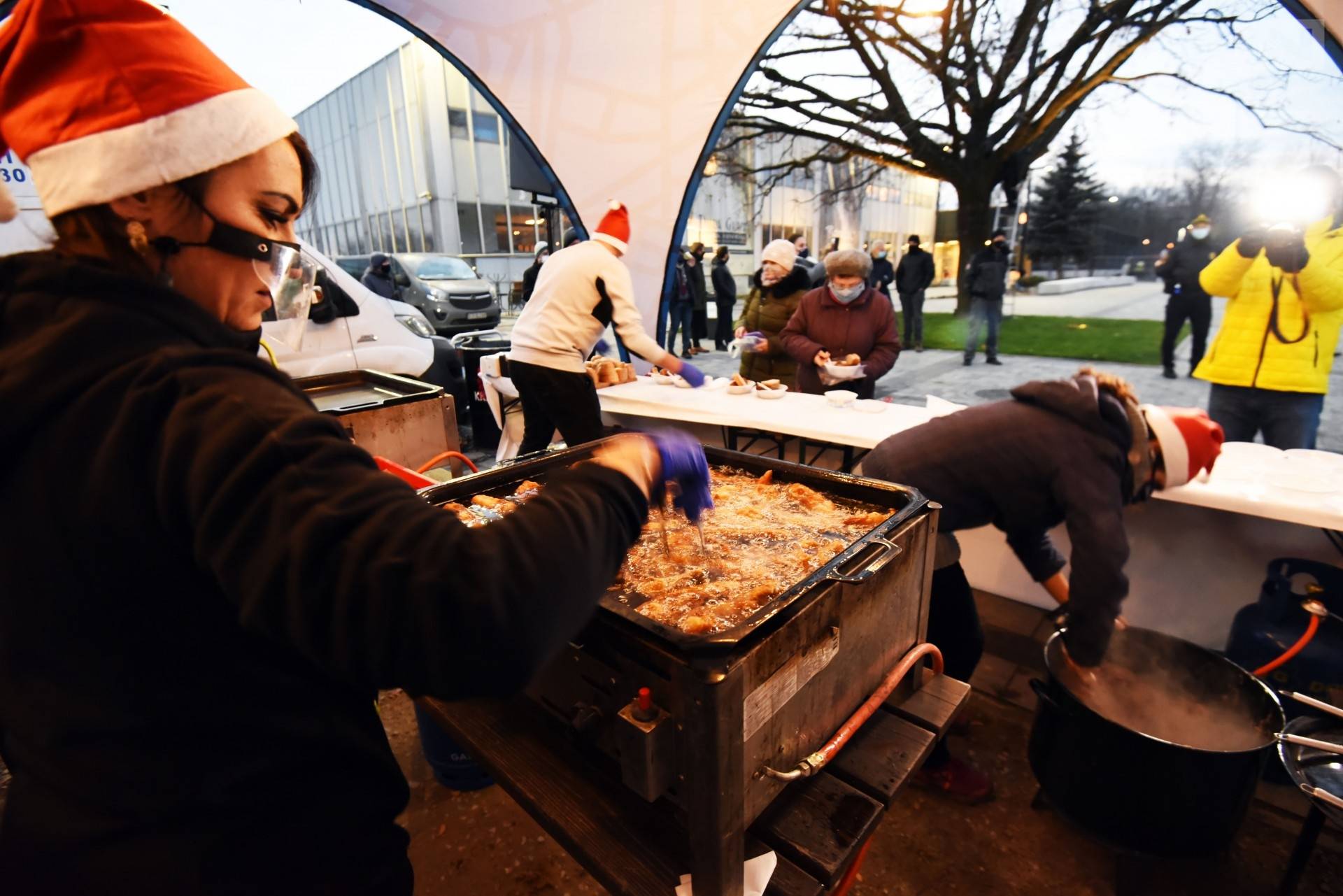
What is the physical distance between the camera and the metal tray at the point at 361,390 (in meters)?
3.28

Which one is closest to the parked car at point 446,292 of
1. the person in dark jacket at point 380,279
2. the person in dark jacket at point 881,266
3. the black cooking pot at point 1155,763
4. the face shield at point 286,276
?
the person in dark jacket at point 380,279

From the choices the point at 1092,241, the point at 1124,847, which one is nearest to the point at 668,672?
the point at 1124,847

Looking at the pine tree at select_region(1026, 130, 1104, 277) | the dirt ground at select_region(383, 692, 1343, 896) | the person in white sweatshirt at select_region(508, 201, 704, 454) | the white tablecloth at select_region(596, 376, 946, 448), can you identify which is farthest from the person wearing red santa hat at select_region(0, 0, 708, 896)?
the pine tree at select_region(1026, 130, 1104, 277)

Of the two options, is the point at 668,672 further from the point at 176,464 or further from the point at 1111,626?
the point at 1111,626

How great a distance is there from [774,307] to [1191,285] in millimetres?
5572

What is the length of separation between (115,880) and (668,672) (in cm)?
79

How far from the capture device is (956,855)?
83.8 inches

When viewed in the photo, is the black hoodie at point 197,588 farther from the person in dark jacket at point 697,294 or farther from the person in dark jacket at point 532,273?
the person in dark jacket at point 697,294

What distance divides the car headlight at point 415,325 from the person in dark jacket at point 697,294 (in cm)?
526

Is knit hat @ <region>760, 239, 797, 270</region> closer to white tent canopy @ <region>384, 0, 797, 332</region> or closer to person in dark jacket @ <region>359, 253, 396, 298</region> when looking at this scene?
white tent canopy @ <region>384, 0, 797, 332</region>

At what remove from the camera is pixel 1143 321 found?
531 inches

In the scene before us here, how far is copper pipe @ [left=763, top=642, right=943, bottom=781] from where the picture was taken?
123cm

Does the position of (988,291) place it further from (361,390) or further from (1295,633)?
(361,390)

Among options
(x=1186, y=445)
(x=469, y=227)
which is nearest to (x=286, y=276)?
(x=1186, y=445)
